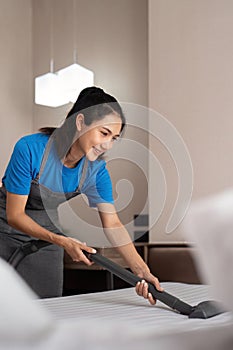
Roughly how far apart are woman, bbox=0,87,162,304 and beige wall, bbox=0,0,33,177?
1.91 m

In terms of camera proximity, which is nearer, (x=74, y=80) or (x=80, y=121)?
(x=80, y=121)

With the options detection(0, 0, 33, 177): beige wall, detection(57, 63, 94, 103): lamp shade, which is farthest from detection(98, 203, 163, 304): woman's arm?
A: detection(0, 0, 33, 177): beige wall

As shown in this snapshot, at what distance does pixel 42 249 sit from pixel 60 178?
1.15ft

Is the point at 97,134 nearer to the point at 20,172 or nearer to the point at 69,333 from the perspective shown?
the point at 20,172

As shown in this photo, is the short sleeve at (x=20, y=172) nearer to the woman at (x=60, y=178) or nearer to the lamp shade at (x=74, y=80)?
the woman at (x=60, y=178)

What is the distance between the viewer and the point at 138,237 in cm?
382

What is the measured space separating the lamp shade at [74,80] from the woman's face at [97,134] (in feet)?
5.32

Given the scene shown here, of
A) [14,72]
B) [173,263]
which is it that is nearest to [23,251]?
[173,263]

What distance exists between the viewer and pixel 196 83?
3533 mm

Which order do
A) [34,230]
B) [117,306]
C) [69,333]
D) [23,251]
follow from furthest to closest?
[23,251] → [34,230] → [117,306] → [69,333]

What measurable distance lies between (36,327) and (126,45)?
3771mm

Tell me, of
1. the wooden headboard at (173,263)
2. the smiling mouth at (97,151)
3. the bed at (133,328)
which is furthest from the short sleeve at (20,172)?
the bed at (133,328)

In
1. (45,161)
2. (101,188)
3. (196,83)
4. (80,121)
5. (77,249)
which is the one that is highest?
(196,83)

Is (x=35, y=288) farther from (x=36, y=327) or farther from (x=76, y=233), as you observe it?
(x=36, y=327)
